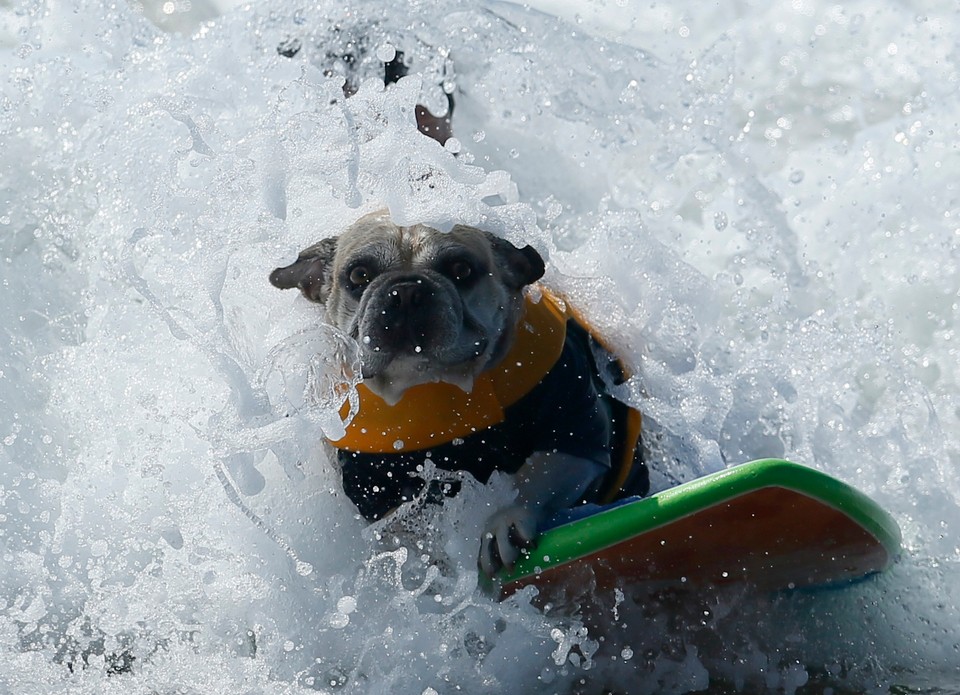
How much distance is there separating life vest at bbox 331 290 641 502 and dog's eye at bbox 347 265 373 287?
0.34 m

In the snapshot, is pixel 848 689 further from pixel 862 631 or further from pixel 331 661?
pixel 331 661

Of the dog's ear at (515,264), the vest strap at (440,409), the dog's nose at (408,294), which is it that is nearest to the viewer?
the dog's nose at (408,294)

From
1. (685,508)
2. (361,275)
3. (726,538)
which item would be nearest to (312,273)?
(361,275)

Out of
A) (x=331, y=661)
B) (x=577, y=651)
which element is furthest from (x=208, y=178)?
(x=577, y=651)

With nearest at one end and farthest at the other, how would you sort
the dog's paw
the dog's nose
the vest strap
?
the dog's paw < the dog's nose < the vest strap

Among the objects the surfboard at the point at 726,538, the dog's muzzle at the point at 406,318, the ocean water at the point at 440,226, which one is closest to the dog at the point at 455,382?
the dog's muzzle at the point at 406,318

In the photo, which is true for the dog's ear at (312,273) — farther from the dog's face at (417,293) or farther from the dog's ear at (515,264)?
the dog's ear at (515,264)

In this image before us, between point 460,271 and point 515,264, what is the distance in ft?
0.83

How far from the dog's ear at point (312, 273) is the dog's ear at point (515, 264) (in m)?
0.56

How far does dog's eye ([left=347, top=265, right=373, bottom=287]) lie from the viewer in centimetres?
379

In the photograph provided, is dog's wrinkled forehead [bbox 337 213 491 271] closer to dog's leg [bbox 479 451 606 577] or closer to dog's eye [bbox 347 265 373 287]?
dog's eye [bbox 347 265 373 287]

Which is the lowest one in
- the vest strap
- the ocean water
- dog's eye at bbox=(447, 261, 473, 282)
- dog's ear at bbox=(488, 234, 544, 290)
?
the ocean water

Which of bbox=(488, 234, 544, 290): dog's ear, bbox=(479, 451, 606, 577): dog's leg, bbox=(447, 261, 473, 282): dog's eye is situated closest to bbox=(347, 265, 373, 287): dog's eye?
bbox=(447, 261, 473, 282): dog's eye

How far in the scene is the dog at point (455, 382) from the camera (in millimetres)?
3680
